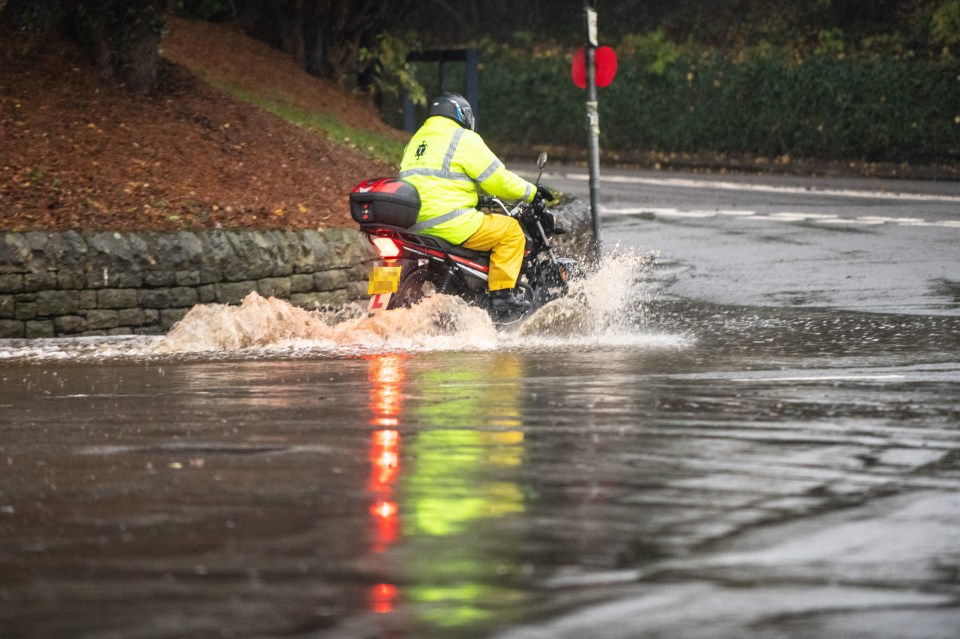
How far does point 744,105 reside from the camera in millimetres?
37531

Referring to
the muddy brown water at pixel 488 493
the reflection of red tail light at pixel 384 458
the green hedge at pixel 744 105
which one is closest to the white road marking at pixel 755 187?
the green hedge at pixel 744 105

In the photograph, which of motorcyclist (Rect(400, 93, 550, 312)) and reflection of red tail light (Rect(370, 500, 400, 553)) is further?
motorcyclist (Rect(400, 93, 550, 312))

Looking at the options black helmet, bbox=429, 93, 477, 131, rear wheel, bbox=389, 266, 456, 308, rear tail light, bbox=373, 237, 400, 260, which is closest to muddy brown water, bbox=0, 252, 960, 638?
rear wheel, bbox=389, 266, 456, 308

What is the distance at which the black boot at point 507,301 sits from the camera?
494 inches

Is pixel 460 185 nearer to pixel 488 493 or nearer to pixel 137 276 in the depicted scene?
pixel 137 276

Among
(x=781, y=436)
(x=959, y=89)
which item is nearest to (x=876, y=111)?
(x=959, y=89)

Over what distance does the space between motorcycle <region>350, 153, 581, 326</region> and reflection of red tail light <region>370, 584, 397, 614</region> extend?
21.7ft

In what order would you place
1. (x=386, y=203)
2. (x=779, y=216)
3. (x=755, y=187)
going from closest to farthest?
1. (x=386, y=203)
2. (x=779, y=216)
3. (x=755, y=187)

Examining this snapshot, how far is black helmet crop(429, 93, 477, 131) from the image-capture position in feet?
40.1

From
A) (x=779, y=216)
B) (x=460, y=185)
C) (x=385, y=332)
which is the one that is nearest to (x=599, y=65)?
(x=779, y=216)

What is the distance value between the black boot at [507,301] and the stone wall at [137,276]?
2.59 m

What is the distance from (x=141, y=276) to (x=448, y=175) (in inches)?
116

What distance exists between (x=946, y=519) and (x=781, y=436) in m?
1.78

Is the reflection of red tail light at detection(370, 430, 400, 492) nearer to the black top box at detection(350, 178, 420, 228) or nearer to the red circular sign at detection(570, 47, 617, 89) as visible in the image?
the black top box at detection(350, 178, 420, 228)
